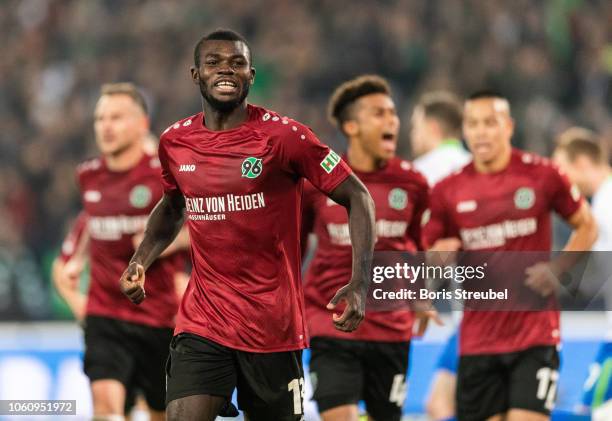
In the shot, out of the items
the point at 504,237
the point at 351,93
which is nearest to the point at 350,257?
the point at 504,237

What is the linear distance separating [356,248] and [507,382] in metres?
2.49

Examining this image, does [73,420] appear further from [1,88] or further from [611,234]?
[1,88]

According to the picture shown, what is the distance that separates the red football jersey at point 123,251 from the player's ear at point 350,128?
140cm

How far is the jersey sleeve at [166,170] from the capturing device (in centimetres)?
548

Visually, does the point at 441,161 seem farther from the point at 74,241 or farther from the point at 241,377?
the point at 241,377

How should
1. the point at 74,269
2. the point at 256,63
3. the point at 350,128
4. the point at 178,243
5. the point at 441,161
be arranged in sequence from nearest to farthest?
the point at 350,128, the point at 178,243, the point at 74,269, the point at 441,161, the point at 256,63

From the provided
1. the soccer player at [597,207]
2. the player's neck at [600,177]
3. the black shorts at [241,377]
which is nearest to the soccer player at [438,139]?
the soccer player at [597,207]

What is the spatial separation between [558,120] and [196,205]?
366 inches

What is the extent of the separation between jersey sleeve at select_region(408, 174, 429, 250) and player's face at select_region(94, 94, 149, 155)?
2.09 metres

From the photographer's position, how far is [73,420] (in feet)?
24.8

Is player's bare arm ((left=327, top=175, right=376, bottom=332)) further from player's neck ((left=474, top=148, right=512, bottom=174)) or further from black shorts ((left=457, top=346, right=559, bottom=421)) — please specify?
player's neck ((left=474, top=148, right=512, bottom=174))

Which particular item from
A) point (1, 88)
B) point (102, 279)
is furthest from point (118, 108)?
point (1, 88)

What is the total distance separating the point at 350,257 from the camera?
699cm

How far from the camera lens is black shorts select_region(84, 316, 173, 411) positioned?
778 cm
